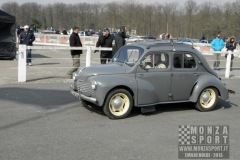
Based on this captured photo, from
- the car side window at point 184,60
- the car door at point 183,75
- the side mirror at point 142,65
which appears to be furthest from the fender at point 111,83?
the car side window at point 184,60

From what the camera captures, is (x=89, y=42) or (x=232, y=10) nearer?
(x=89, y=42)

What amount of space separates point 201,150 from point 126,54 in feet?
11.4

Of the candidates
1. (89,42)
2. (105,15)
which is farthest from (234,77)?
(105,15)

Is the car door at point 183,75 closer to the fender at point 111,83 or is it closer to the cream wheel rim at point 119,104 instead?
the fender at point 111,83

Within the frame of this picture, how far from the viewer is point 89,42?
35594mm

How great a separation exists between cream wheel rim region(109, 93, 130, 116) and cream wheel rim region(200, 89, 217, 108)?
210 centimetres

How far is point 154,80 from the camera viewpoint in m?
7.74

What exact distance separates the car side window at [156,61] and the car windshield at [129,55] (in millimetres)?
220

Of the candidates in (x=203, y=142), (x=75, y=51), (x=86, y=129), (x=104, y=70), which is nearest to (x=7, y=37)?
(x=75, y=51)

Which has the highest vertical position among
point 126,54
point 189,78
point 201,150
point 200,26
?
point 200,26

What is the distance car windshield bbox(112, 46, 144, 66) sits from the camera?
7.91 meters

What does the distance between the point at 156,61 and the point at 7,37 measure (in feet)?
43.6

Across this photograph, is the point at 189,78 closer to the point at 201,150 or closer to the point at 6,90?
the point at 201,150

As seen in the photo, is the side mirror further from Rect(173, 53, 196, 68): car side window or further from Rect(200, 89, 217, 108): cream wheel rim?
Rect(200, 89, 217, 108): cream wheel rim
